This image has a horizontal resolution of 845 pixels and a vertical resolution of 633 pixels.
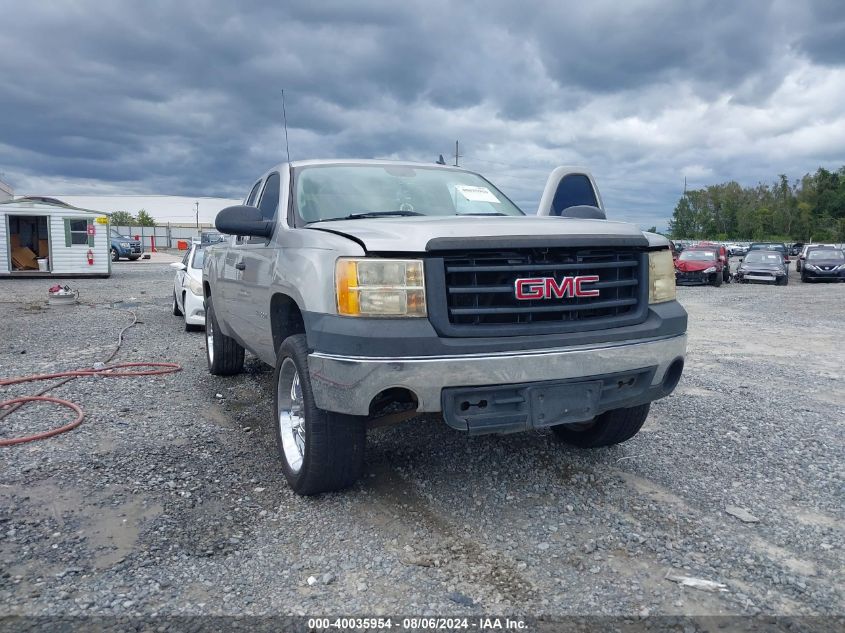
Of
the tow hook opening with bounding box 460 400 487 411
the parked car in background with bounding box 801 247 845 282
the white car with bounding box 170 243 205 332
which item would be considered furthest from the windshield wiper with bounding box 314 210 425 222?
the parked car in background with bounding box 801 247 845 282

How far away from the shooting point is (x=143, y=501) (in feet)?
11.9

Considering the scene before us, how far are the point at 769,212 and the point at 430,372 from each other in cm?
10655

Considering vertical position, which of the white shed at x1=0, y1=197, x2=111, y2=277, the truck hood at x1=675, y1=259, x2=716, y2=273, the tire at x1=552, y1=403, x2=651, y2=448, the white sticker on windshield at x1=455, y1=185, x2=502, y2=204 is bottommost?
the tire at x1=552, y1=403, x2=651, y2=448

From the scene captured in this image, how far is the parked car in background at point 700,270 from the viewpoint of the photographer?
24641mm

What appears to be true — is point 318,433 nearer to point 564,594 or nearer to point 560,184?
point 564,594

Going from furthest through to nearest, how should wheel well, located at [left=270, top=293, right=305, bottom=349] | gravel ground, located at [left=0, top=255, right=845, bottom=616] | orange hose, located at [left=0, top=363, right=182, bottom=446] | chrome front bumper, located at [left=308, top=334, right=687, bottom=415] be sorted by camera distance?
orange hose, located at [left=0, top=363, right=182, bottom=446], wheel well, located at [left=270, top=293, right=305, bottom=349], chrome front bumper, located at [left=308, top=334, right=687, bottom=415], gravel ground, located at [left=0, top=255, right=845, bottom=616]

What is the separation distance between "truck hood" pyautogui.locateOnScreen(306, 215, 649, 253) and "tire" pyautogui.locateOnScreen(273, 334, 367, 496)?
2.37 ft

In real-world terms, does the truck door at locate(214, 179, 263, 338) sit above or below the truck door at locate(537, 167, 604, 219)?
below

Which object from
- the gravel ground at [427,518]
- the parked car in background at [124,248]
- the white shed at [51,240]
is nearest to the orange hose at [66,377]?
the gravel ground at [427,518]

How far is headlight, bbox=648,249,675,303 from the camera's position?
3.70 meters

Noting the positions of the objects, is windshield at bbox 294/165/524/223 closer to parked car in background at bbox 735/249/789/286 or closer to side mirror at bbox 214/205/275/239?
side mirror at bbox 214/205/275/239

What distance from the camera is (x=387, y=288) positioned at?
3.02 m

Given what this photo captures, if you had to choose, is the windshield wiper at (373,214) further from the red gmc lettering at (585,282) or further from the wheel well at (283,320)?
the red gmc lettering at (585,282)

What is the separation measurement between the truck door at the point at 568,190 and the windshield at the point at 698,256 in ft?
68.1
